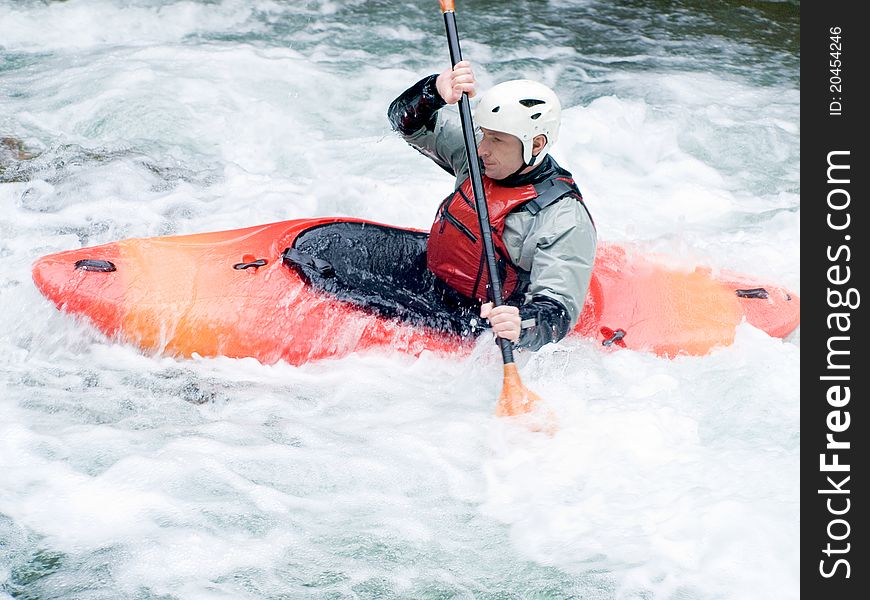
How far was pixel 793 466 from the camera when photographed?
11.5ft

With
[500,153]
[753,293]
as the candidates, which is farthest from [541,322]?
[753,293]

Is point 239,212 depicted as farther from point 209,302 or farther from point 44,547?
point 44,547

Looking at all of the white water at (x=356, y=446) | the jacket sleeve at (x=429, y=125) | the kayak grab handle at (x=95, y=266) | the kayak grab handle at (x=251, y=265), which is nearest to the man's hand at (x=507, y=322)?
the white water at (x=356, y=446)

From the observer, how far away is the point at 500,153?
3486 millimetres

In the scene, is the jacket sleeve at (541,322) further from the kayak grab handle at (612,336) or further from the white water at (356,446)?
the kayak grab handle at (612,336)

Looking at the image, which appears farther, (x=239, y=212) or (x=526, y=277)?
(x=239, y=212)

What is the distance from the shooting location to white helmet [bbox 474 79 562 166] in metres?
3.37

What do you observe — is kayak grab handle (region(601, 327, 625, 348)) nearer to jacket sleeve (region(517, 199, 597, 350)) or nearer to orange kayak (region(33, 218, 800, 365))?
orange kayak (region(33, 218, 800, 365))

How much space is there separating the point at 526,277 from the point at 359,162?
3.06 m

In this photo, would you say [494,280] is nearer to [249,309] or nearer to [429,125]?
[429,125]

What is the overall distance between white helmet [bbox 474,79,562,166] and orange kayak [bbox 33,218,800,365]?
0.83 metres

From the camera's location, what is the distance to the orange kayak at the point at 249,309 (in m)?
3.70
